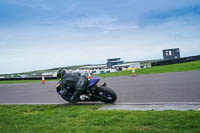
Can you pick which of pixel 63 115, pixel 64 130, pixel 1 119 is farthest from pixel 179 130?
pixel 1 119

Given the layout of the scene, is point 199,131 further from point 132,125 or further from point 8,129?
point 8,129

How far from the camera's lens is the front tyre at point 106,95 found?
29.5ft

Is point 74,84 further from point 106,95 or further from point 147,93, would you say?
point 147,93

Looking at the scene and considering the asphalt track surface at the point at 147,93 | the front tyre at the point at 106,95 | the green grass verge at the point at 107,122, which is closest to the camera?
the green grass verge at the point at 107,122

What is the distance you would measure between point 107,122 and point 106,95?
3.10m

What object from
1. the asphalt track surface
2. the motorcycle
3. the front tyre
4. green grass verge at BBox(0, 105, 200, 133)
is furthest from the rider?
green grass verge at BBox(0, 105, 200, 133)

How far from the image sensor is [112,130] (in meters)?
5.27

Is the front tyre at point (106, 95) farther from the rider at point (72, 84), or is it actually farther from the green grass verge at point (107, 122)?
the green grass verge at point (107, 122)

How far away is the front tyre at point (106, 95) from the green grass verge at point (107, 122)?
1854 mm

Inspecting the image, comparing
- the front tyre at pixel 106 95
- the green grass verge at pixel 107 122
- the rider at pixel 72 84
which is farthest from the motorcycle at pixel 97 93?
the green grass verge at pixel 107 122

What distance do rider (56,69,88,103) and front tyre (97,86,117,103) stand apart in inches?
22.9

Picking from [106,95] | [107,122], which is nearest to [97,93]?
[106,95]

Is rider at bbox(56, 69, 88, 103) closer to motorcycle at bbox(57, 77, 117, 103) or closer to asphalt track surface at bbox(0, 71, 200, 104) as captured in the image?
motorcycle at bbox(57, 77, 117, 103)

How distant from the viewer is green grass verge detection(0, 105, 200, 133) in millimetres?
5180
